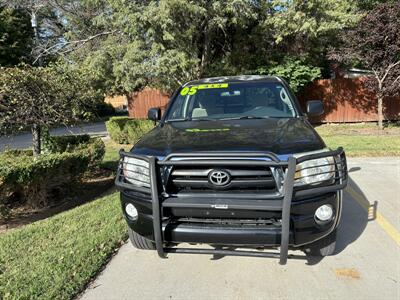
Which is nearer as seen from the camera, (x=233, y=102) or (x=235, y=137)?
(x=235, y=137)

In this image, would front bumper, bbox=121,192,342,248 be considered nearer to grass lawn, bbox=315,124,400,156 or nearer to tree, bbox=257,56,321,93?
grass lawn, bbox=315,124,400,156

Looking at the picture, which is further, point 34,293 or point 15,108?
point 15,108

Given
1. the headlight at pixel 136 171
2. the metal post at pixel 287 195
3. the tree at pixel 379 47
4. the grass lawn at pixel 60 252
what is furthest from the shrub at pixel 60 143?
the tree at pixel 379 47

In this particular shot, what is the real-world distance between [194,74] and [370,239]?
10.9m

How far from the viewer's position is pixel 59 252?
389 cm

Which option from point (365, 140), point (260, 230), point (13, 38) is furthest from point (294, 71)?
point (13, 38)

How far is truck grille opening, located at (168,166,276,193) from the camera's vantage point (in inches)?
112

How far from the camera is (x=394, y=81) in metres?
12.9

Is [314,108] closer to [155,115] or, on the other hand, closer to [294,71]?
[155,115]

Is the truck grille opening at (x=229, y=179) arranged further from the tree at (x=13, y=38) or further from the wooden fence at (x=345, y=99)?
the tree at (x=13, y=38)

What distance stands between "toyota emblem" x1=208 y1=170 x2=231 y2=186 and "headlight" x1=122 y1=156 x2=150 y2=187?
579 millimetres

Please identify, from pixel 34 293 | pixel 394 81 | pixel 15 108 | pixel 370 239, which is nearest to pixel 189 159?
pixel 34 293

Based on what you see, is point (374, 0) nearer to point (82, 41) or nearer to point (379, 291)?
point (82, 41)

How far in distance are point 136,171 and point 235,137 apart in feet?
3.13
